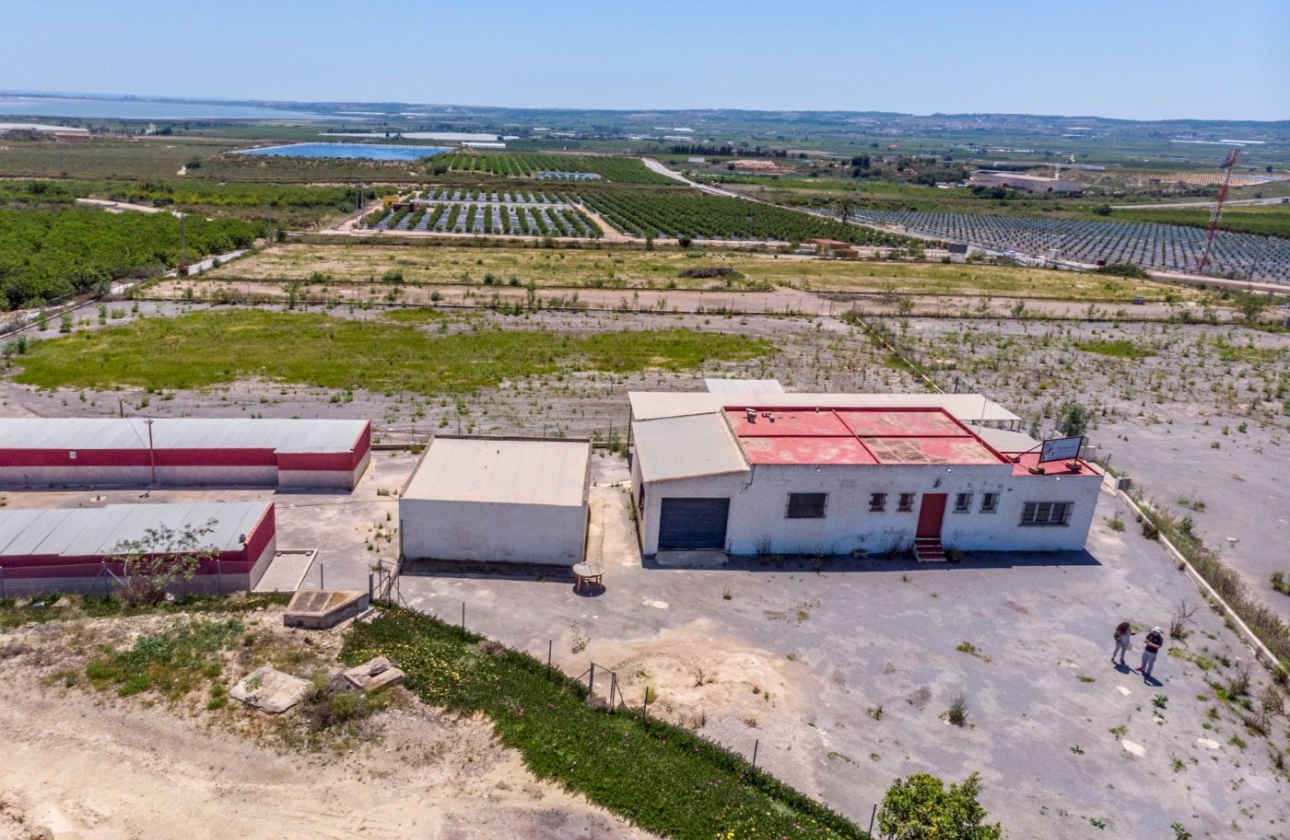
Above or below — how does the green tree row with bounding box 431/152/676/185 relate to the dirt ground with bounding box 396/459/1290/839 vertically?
above

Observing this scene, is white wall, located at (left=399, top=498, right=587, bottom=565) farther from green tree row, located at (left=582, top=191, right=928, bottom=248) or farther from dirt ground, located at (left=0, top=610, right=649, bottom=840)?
green tree row, located at (left=582, top=191, right=928, bottom=248)

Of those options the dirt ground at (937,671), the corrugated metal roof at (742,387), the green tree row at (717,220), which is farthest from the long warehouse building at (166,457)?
the green tree row at (717,220)

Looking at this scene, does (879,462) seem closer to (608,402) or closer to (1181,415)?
(608,402)

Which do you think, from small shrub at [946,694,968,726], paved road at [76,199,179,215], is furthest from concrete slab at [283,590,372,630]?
paved road at [76,199,179,215]

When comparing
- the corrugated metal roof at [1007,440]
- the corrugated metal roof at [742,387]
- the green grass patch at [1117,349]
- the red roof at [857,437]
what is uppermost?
the red roof at [857,437]

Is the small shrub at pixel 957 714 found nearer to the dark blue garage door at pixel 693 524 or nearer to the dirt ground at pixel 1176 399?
the dark blue garage door at pixel 693 524
